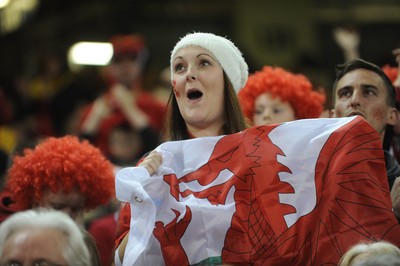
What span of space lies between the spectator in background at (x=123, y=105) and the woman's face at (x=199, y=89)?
114 inches

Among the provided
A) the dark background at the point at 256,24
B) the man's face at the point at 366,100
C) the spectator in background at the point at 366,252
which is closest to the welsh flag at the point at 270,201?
the spectator in background at the point at 366,252

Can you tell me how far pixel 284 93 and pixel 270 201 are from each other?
165 centimetres

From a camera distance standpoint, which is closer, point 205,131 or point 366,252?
point 366,252

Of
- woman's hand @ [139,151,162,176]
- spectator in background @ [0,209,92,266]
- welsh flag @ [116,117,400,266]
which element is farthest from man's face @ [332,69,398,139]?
spectator in background @ [0,209,92,266]

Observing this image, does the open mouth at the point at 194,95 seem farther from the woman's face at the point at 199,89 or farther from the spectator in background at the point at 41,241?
the spectator in background at the point at 41,241

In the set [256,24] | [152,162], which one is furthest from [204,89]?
[256,24]

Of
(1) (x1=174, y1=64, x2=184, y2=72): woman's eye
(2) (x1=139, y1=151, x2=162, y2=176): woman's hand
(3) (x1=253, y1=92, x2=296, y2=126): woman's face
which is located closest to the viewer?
(2) (x1=139, y1=151, x2=162, y2=176): woman's hand

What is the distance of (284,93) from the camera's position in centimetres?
632

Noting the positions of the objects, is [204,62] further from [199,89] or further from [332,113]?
[332,113]

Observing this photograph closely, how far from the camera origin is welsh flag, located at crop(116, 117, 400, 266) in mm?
4609

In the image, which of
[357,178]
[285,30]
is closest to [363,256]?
[357,178]

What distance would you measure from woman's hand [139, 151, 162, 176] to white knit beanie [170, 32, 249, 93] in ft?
2.16

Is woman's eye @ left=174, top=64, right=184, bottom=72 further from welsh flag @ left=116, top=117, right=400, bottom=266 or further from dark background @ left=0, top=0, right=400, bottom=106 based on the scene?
dark background @ left=0, top=0, right=400, bottom=106

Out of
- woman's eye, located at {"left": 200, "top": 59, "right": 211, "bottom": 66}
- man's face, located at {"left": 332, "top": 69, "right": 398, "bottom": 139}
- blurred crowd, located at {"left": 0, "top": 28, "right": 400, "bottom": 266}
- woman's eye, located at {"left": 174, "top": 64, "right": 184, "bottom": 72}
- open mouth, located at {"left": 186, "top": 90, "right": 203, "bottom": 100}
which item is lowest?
blurred crowd, located at {"left": 0, "top": 28, "right": 400, "bottom": 266}
